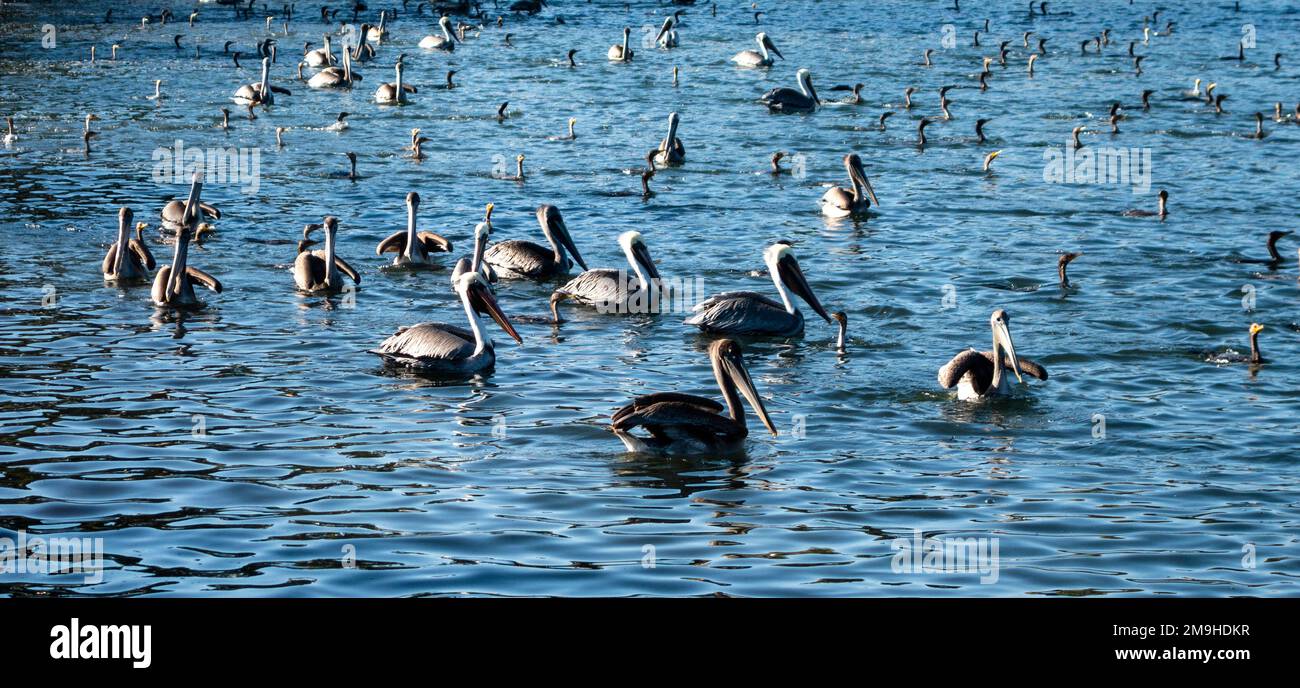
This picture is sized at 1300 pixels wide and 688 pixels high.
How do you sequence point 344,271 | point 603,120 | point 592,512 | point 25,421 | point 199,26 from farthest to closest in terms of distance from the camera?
point 199,26 < point 603,120 < point 344,271 < point 25,421 < point 592,512

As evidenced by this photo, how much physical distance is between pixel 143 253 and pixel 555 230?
5.35 metres

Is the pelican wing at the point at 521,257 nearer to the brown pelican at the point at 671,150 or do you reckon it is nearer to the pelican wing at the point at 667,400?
the pelican wing at the point at 667,400

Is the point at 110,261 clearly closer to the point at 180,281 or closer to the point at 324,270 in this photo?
the point at 180,281

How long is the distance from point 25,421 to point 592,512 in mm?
5527

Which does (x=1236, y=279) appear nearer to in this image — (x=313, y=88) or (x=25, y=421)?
(x=25, y=421)

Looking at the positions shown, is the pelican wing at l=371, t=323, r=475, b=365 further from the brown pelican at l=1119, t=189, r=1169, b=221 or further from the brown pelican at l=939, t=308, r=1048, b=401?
the brown pelican at l=1119, t=189, r=1169, b=221

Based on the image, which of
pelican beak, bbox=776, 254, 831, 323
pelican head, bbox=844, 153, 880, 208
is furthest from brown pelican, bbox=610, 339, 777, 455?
pelican head, bbox=844, 153, 880, 208

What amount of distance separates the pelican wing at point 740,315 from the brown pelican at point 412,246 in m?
4.76

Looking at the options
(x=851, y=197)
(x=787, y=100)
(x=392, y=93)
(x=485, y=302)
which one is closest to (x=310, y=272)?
(x=485, y=302)

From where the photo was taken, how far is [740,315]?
1855cm

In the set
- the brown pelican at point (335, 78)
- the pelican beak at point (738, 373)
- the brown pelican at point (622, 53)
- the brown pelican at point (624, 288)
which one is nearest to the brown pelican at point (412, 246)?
the brown pelican at point (624, 288)

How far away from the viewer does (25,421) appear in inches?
568

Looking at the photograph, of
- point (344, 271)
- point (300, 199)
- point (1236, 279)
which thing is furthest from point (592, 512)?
point (300, 199)

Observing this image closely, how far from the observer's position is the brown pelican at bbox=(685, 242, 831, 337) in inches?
731
